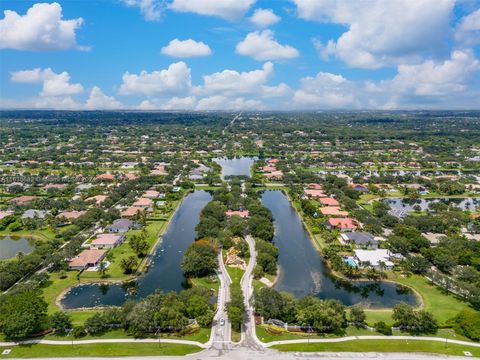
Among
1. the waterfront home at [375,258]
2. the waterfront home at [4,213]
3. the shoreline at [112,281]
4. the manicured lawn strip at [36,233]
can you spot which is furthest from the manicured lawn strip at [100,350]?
the waterfront home at [4,213]

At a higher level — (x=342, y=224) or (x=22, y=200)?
(x=22, y=200)

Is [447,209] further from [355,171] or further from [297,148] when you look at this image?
[297,148]

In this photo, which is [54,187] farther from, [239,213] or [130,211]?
[239,213]

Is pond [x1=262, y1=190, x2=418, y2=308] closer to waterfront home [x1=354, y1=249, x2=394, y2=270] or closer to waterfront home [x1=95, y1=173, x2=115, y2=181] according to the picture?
waterfront home [x1=354, y1=249, x2=394, y2=270]

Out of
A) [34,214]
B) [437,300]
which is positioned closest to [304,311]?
[437,300]

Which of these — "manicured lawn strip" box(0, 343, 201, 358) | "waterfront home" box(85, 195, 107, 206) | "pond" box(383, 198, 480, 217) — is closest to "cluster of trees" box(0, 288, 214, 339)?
"manicured lawn strip" box(0, 343, 201, 358)

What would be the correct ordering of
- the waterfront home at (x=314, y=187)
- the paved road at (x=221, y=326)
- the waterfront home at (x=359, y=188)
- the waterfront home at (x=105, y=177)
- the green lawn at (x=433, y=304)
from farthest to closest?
1. the waterfront home at (x=105, y=177)
2. the waterfront home at (x=314, y=187)
3. the waterfront home at (x=359, y=188)
4. the green lawn at (x=433, y=304)
5. the paved road at (x=221, y=326)

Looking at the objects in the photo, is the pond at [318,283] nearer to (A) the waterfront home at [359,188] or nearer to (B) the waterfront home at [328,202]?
(B) the waterfront home at [328,202]

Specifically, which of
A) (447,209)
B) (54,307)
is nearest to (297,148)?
(447,209)
